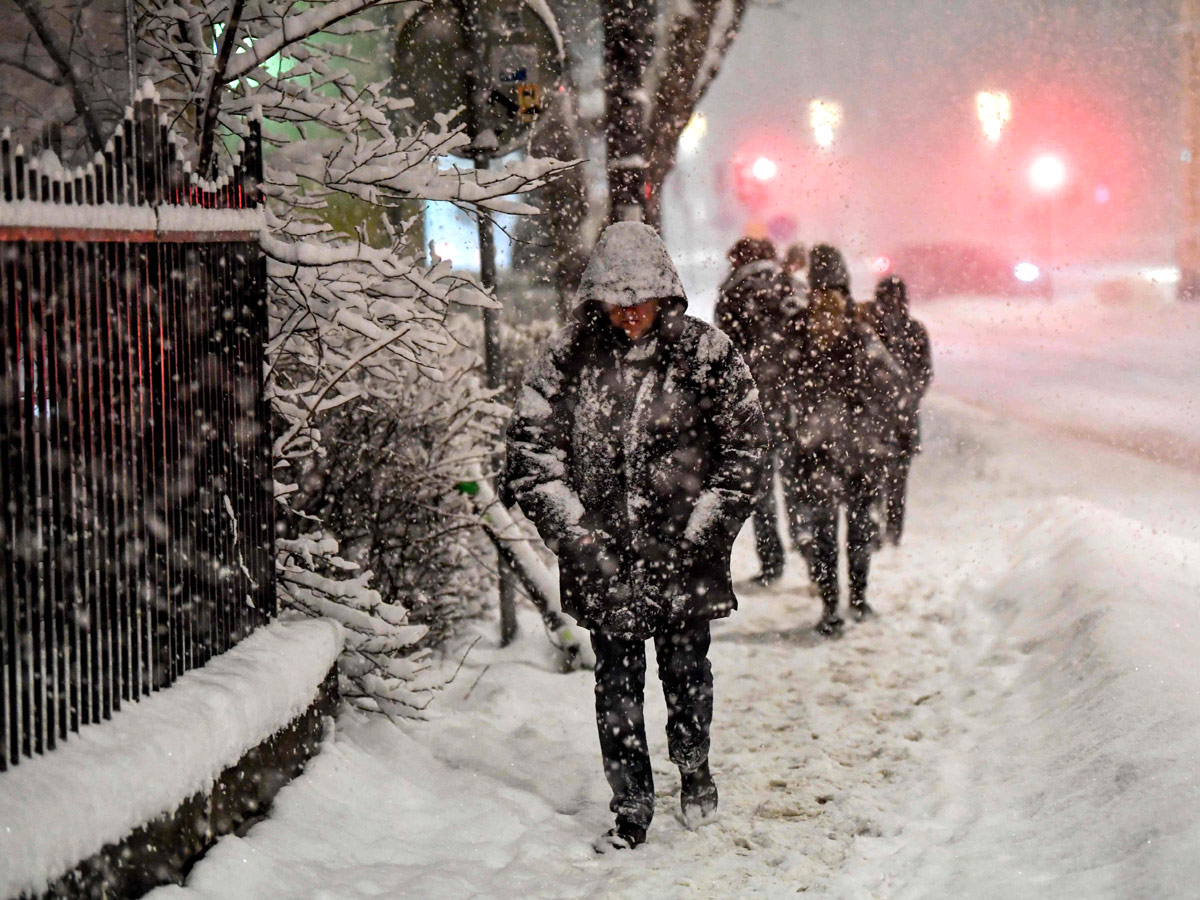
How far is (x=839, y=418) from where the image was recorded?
827 centimetres

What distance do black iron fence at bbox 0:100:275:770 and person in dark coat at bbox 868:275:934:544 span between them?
20.0ft

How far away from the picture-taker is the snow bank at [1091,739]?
4148 mm

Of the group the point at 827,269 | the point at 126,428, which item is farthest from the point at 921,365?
the point at 126,428

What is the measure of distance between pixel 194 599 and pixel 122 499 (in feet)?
1.89

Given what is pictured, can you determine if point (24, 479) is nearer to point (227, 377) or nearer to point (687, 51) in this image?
point (227, 377)

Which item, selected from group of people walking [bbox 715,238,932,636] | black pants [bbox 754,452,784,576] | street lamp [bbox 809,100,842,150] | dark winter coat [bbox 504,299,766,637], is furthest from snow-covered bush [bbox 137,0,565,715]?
street lamp [bbox 809,100,842,150]

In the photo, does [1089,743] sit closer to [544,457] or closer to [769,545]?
[544,457]

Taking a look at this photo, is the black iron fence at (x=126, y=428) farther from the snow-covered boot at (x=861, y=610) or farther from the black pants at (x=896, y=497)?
the black pants at (x=896, y=497)

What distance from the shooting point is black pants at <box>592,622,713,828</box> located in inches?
193

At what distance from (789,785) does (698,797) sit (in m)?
0.53

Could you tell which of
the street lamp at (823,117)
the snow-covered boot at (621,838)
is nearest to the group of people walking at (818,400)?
the snow-covered boot at (621,838)

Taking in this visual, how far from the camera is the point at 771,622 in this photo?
8.10 meters

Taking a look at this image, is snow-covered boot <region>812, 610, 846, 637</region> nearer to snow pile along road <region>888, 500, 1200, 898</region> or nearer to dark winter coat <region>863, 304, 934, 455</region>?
snow pile along road <region>888, 500, 1200, 898</region>

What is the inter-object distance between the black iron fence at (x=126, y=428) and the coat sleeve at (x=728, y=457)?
1570mm
